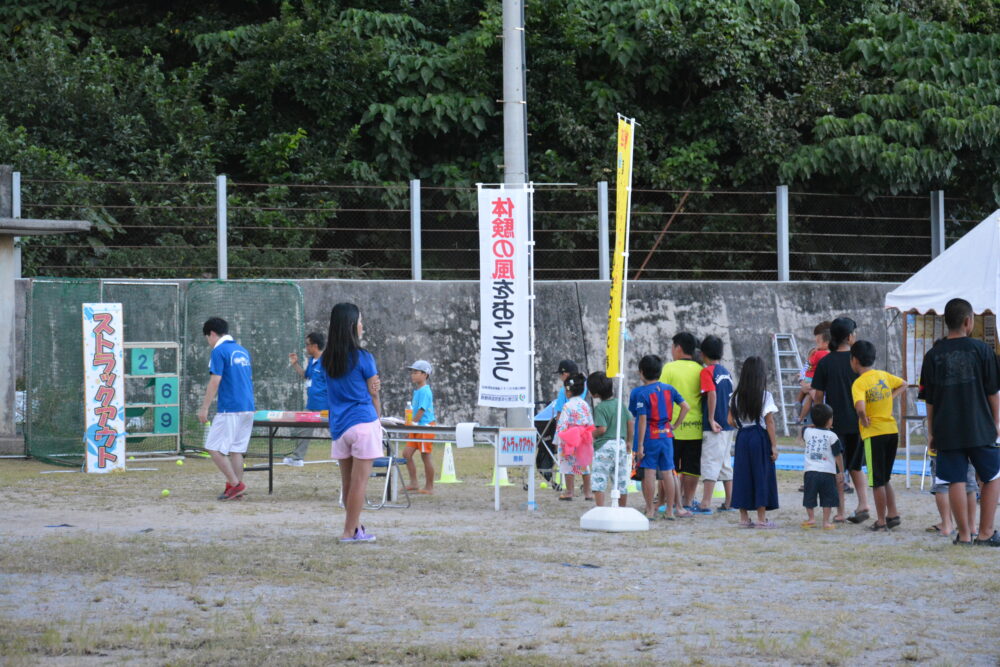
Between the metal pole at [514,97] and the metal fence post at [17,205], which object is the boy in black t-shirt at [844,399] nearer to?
the metal pole at [514,97]

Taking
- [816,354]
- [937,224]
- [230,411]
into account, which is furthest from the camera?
[937,224]

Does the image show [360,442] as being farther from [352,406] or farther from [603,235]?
[603,235]

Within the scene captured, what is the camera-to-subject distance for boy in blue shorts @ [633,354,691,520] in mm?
11070

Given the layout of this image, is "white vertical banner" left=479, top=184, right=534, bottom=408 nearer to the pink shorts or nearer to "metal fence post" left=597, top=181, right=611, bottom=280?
the pink shorts

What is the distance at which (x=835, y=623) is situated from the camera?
6.68m

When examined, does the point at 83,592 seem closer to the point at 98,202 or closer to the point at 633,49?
the point at 98,202

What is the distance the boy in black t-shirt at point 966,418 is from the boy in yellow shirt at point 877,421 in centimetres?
89

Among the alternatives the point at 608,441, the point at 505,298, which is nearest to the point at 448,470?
the point at 505,298

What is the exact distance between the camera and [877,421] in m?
10.6

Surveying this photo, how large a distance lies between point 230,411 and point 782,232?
36.5ft

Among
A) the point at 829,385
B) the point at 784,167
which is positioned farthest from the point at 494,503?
the point at 784,167

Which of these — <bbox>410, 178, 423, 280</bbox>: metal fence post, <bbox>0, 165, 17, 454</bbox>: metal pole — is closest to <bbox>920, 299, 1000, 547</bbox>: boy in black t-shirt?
<bbox>410, 178, 423, 280</bbox>: metal fence post

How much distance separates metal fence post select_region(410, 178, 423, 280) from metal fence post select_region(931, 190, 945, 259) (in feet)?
27.5

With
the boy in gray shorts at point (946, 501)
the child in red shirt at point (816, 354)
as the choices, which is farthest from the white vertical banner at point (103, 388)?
the boy in gray shorts at point (946, 501)
